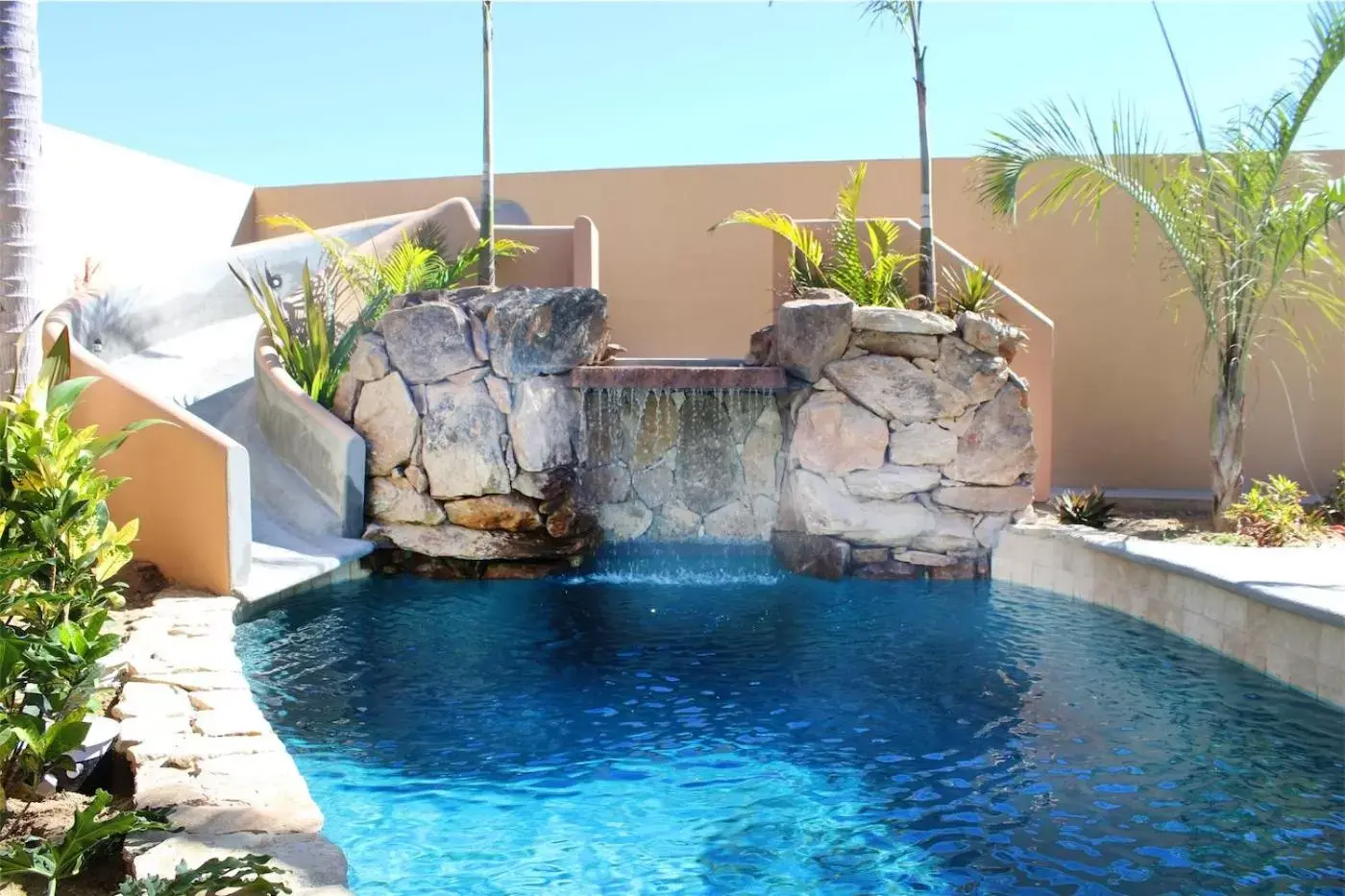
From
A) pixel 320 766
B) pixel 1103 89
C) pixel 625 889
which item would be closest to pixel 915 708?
pixel 625 889

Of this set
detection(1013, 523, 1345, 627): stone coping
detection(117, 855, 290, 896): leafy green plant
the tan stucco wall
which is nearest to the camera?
detection(117, 855, 290, 896): leafy green plant

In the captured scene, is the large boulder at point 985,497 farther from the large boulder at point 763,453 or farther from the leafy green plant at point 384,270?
the leafy green plant at point 384,270

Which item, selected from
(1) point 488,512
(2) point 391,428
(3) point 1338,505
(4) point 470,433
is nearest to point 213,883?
(1) point 488,512

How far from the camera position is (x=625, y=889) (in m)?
3.54

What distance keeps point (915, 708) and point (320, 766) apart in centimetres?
285

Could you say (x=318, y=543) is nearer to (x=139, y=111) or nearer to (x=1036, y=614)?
(x=1036, y=614)

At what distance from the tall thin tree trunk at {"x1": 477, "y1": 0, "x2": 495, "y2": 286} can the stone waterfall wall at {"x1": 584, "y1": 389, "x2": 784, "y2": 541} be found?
235 centimetres

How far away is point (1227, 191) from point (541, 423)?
19.5 ft

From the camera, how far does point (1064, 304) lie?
12047 mm

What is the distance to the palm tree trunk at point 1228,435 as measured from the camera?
8.51m

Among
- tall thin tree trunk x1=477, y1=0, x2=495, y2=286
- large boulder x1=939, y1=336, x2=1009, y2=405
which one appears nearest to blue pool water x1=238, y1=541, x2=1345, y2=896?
large boulder x1=939, y1=336, x2=1009, y2=405

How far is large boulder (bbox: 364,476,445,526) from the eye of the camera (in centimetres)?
873

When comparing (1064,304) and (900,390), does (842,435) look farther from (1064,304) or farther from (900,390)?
(1064,304)

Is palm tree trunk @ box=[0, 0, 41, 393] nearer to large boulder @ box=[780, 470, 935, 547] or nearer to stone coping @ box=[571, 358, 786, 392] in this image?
stone coping @ box=[571, 358, 786, 392]
